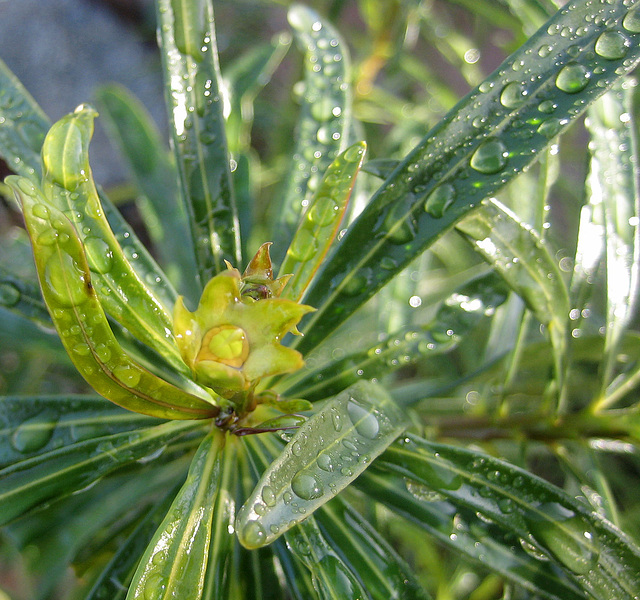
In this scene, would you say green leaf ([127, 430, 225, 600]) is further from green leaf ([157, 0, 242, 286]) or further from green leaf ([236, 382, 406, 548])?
green leaf ([157, 0, 242, 286])

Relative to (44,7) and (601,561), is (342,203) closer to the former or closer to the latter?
(601,561)

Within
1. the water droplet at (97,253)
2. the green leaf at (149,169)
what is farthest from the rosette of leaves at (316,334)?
the green leaf at (149,169)

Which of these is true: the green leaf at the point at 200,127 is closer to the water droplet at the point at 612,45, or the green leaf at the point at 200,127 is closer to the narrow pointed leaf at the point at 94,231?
the narrow pointed leaf at the point at 94,231

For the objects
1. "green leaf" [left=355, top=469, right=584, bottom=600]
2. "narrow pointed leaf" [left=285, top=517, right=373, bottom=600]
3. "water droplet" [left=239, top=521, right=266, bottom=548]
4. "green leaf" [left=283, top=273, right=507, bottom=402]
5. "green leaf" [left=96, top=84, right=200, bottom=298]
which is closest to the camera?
"water droplet" [left=239, top=521, right=266, bottom=548]

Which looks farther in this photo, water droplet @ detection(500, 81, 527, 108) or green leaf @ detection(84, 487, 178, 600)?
green leaf @ detection(84, 487, 178, 600)

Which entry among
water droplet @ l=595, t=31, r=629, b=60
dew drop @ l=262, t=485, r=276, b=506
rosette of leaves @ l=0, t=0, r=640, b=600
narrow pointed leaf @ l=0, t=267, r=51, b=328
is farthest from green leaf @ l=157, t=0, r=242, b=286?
water droplet @ l=595, t=31, r=629, b=60

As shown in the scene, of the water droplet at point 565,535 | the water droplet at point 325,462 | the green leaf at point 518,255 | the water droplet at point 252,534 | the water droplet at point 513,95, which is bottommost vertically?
the water droplet at point 565,535

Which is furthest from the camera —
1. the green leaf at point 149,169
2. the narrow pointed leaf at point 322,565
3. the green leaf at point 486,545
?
the green leaf at point 149,169
